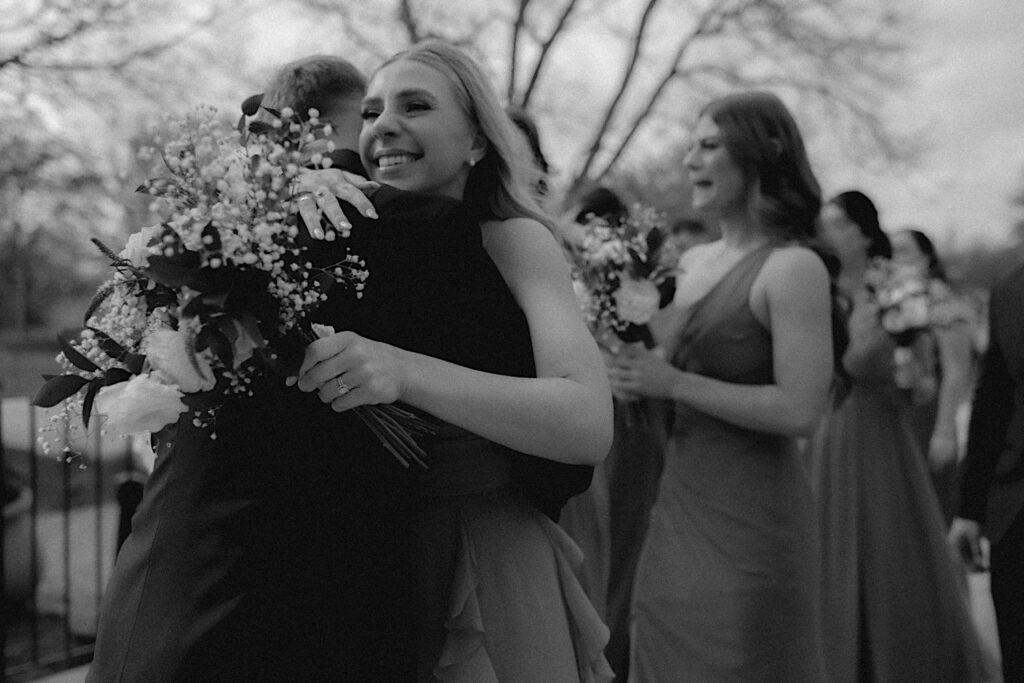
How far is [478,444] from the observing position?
2135 mm

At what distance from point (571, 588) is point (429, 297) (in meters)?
0.83

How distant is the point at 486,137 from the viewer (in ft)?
7.70

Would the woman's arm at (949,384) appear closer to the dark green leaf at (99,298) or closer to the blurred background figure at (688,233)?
the blurred background figure at (688,233)

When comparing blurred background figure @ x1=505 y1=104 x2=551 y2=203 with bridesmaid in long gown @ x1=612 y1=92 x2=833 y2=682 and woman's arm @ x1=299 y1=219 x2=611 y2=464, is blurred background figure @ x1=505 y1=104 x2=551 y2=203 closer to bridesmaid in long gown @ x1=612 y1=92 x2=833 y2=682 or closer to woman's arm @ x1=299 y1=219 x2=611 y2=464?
bridesmaid in long gown @ x1=612 y1=92 x2=833 y2=682

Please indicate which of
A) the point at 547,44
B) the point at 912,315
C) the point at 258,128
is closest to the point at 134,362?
the point at 258,128

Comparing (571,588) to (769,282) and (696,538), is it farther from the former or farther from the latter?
(769,282)

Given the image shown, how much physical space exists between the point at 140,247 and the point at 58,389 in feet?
1.01

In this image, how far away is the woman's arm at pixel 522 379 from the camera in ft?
5.36

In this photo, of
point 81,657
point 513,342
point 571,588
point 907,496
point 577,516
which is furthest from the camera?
point 81,657

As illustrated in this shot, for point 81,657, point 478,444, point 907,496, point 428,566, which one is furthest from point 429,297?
point 81,657

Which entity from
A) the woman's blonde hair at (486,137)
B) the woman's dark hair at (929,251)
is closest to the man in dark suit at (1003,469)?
the woman's blonde hair at (486,137)

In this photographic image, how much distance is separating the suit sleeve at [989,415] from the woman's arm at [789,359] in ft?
1.66

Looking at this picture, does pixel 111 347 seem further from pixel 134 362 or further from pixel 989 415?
pixel 989 415

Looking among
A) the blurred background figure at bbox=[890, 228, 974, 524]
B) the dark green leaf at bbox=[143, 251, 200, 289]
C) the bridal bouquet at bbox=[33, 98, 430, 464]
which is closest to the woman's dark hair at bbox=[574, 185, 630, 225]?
the blurred background figure at bbox=[890, 228, 974, 524]
